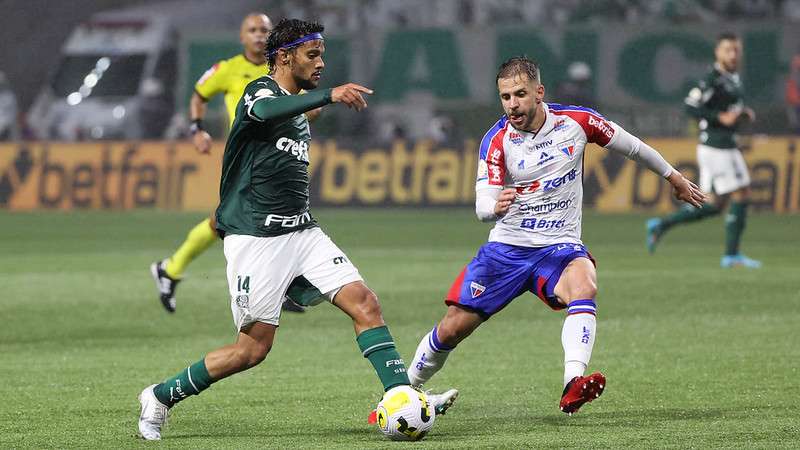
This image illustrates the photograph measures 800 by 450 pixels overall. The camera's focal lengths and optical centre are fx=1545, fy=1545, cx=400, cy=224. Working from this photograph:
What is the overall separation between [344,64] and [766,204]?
14.1 metres

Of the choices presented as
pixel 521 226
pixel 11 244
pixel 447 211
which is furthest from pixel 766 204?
A: pixel 521 226

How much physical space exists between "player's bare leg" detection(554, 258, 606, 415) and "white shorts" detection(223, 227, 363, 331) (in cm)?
118

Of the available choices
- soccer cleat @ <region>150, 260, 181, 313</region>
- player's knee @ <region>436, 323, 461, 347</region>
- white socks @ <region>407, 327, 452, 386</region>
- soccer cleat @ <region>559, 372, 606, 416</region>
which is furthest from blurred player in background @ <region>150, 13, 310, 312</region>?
soccer cleat @ <region>559, 372, 606, 416</region>

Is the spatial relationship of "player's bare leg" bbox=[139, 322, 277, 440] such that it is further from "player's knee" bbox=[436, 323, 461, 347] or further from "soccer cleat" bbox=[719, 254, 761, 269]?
"soccer cleat" bbox=[719, 254, 761, 269]

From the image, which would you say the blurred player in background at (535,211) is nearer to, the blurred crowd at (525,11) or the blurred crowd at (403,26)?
the blurred crowd at (403,26)

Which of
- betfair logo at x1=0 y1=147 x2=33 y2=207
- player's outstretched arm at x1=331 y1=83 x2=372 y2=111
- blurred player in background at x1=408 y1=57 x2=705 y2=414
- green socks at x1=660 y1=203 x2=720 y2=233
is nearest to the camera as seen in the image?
player's outstretched arm at x1=331 y1=83 x2=372 y2=111

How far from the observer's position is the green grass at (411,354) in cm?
780

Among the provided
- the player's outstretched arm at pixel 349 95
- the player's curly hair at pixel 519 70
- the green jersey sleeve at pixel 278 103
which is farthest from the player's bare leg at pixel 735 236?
the player's outstretched arm at pixel 349 95

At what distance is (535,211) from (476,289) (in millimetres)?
545

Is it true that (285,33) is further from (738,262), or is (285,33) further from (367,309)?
(738,262)

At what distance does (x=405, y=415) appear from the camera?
7.39 m

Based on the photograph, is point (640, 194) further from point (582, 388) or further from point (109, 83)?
point (582, 388)

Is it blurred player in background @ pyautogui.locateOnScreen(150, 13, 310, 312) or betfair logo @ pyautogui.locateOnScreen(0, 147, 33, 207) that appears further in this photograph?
betfair logo @ pyautogui.locateOnScreen(0, 147, 33, 207)

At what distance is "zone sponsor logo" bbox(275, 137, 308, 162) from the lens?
7.77 meters
